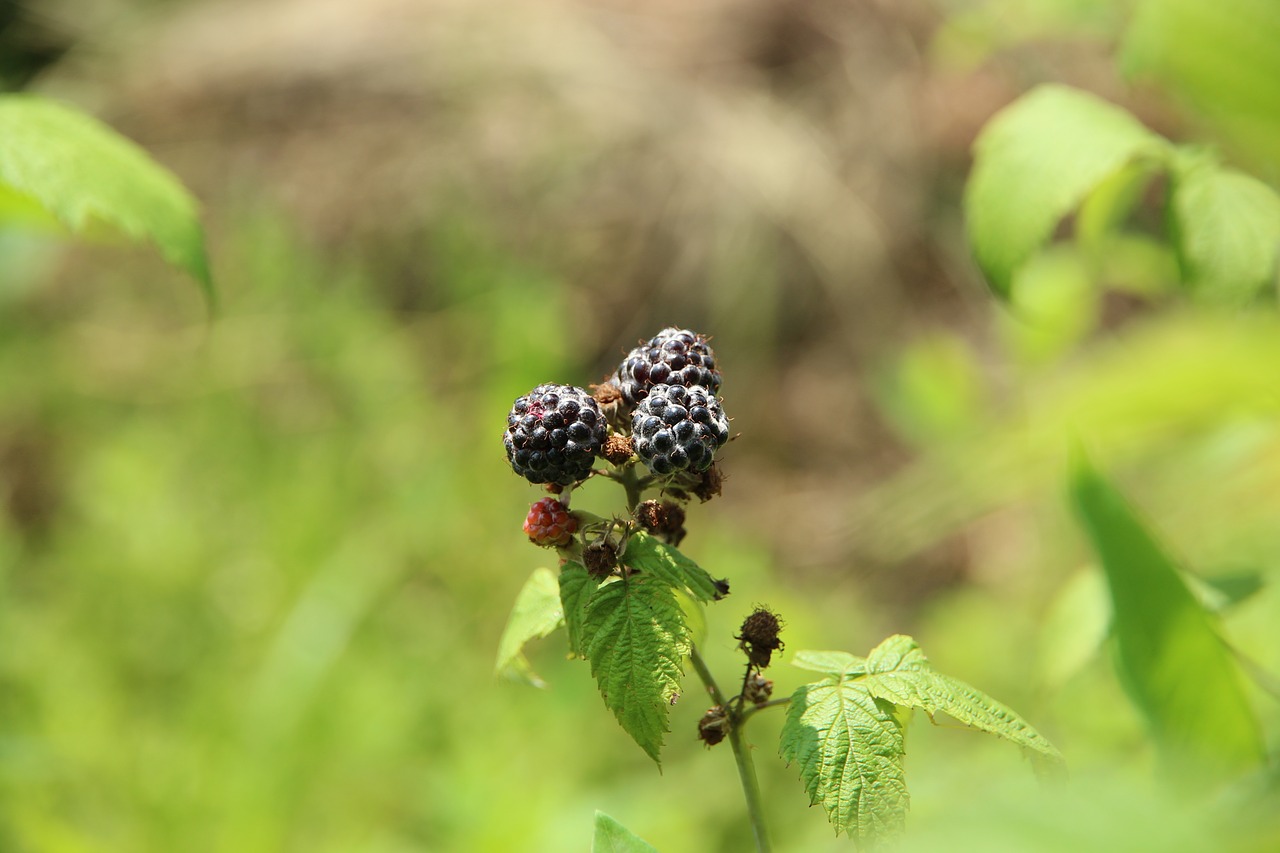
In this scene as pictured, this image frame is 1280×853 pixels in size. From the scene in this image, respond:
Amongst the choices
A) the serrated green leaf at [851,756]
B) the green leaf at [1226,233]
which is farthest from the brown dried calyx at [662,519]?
the green leaf at [1226,233]

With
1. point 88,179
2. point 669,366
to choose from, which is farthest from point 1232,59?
point 88,179

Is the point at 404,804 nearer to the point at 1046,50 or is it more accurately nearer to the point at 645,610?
the point at 645,610

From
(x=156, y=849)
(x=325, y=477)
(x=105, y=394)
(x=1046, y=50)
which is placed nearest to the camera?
(x=156, y=849)

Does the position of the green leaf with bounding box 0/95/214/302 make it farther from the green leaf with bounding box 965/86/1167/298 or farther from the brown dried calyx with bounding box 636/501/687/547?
the green leaf with bounding box 965/86/1167/298

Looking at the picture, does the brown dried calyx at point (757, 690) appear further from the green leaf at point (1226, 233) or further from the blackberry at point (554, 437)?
the green leaf at point (1226, 233)

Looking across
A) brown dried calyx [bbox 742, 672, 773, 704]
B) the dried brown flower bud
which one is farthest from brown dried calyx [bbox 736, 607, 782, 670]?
the dried brown flower bud

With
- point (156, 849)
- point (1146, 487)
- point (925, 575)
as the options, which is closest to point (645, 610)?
point (156, 849)
